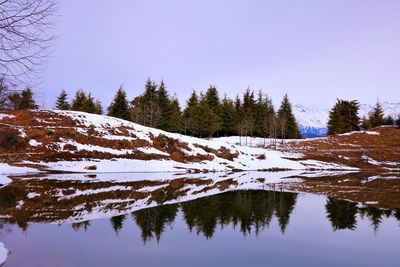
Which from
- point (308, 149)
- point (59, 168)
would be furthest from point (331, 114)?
point (59, 168)

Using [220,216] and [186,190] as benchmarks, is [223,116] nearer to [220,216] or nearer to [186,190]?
[186,190]

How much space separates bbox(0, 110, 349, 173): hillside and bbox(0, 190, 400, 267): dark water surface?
77.7ft

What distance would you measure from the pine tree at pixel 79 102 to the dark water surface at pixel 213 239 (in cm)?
6930

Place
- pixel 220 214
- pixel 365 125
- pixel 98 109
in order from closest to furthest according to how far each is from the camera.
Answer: pixel 220 214 → pixel 98 109 → pixel 365 125

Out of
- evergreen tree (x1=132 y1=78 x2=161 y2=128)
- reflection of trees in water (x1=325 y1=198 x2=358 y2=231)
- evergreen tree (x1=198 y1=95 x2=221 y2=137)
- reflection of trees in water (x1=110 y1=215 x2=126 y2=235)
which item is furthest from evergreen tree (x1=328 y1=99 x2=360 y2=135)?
reflection of trees in water (x1=110 y1=215 x2=126 y2=235)

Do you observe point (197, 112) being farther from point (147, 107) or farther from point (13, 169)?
point (13, 169)

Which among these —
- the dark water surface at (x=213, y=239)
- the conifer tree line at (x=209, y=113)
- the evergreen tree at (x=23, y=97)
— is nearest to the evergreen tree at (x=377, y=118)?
the conifer tree line at (x=209, y=113)

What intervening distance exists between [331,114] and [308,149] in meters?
35.2

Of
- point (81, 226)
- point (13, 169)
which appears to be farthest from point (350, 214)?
point (13, 169)

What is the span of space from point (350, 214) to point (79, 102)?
75.9 metres

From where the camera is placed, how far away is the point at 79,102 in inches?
3317

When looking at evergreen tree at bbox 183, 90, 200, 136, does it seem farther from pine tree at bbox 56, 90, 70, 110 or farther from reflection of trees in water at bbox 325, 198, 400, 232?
reflection of trees in water at bbox 325, 198, 400, 232

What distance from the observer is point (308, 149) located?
2940 inches

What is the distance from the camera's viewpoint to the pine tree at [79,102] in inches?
3251
